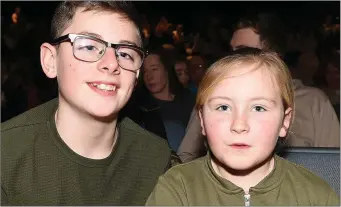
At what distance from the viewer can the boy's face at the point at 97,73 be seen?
A: 155 cm

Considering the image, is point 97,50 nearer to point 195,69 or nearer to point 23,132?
point 23,132

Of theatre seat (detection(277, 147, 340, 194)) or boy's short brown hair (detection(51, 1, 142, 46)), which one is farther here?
theatre seat (detection(277, 147, 340, 194))

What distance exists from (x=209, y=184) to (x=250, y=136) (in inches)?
8.8

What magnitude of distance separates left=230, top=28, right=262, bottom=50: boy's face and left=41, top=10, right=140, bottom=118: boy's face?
4.29ft

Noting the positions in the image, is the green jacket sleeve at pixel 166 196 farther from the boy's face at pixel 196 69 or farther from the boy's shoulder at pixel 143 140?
the boy's face at pixel 196 69

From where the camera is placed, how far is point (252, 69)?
Result: 5.14 feet

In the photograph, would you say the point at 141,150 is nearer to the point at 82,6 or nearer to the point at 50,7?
the point at 82,6

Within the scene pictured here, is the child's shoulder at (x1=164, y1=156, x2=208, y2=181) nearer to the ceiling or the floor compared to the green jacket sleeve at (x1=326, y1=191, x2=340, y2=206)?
nearer to the ceiling

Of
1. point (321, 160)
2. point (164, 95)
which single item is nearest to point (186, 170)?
point (321, 160)

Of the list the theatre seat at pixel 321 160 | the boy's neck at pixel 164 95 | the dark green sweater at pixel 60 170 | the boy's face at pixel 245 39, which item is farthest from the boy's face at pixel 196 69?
the dark green sweater at pixel 60 170

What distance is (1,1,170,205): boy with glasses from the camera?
157cm

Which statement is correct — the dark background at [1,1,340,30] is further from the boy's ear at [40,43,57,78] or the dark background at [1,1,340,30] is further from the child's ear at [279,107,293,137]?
the child's ear at [279,107,293,137]

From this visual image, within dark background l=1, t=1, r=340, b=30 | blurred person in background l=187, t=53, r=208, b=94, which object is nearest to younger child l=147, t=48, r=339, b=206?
blurred person in background l=187, t=53, r=208, b=94

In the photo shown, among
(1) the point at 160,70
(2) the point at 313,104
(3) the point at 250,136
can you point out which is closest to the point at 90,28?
(3) the point at 250,136
